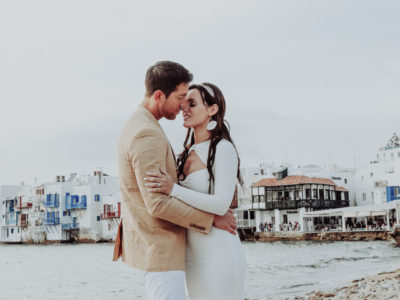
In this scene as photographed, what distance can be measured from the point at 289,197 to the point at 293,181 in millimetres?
1741

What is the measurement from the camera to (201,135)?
10.0ft

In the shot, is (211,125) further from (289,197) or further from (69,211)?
(69,211)

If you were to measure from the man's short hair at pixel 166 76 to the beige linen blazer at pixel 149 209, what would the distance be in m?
0.15

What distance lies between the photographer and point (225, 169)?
280 cm

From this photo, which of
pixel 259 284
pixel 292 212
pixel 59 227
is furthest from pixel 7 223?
pixel 259 284

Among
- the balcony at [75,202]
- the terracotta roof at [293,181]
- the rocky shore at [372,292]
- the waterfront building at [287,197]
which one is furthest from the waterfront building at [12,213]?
the rocky shore at [372,292]

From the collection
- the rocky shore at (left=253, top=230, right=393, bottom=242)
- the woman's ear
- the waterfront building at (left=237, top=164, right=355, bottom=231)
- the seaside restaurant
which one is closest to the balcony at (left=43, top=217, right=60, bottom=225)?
the waterfront building at (left=237, top=164, right=355, bottom=231)

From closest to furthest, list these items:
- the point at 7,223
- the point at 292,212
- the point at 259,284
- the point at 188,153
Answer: the point at 188,153 < the point at 259,284 < the point at 292,212 < the point at 7,223

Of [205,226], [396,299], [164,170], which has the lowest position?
[396,299]

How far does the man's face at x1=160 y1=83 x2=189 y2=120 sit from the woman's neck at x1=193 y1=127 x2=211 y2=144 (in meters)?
0.24

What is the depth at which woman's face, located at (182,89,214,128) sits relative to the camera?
3025 millimetres

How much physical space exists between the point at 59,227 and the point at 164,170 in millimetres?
74469

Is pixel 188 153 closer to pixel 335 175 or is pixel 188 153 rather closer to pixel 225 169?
pixel 225 169

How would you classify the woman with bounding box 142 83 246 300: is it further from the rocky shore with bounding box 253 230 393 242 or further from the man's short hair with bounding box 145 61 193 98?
the rocky shore with bounding box 253 230 393 242
